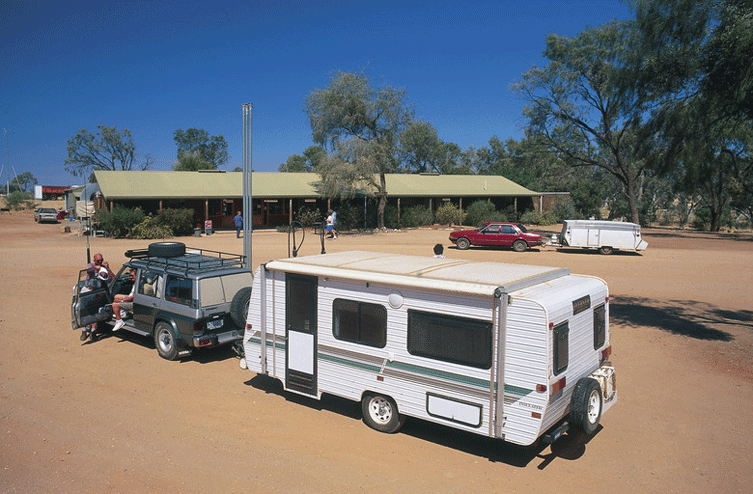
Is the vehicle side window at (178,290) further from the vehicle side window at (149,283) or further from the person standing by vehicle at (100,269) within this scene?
the person standing by vehicle at (100,269)

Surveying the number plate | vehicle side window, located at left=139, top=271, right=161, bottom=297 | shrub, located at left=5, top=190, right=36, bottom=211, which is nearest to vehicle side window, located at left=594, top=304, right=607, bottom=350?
the number plate

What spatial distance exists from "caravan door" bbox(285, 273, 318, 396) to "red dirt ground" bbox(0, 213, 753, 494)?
459 mm

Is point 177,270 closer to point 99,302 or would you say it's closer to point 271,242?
point 99,302

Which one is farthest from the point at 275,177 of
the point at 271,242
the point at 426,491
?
the point at 426,491

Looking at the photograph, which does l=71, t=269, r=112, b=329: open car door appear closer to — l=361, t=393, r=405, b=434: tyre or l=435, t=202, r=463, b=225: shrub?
l=361, t=393, r=405, b=434: tyre

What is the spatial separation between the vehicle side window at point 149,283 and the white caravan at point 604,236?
21.5 m

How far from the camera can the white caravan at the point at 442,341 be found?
556 centimetres

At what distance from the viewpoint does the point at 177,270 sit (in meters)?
9.52

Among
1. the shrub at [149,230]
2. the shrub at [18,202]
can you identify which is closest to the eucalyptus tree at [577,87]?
the shrub at [149,230]

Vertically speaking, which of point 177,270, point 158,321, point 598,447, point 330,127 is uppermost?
point 330,127

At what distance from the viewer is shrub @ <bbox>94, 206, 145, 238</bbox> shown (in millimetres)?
30828

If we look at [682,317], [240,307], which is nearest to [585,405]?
[240,307]

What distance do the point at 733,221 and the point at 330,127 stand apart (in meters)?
45.2

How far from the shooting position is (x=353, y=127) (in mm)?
37281
